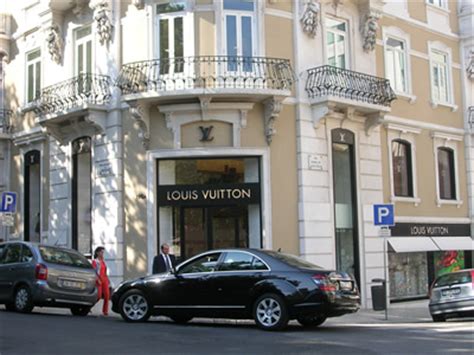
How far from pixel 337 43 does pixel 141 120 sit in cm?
662

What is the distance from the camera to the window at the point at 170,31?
2006 cm

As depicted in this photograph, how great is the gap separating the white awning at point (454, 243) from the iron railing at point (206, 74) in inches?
332

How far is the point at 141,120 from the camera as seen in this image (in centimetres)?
1967

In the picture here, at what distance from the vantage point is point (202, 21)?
20.0 metres

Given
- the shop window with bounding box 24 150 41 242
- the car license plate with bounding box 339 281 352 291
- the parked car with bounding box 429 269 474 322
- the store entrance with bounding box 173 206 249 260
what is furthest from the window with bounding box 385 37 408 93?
the shop window with bounding box 24 150 41 242

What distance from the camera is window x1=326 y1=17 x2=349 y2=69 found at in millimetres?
21625

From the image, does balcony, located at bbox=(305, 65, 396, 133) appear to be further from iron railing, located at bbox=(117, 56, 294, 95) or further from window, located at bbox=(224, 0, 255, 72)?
window, located at bbox=(224, 0, 255, 72)

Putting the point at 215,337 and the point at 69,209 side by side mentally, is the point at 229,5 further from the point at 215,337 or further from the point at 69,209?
the point at 215,337

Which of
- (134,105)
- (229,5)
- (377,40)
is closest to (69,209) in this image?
(134,105)

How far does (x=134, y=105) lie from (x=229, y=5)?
3.91 meters

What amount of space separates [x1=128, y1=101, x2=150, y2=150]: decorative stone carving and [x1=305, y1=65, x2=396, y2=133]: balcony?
4721mm

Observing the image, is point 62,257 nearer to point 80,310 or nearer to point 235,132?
point 80,310

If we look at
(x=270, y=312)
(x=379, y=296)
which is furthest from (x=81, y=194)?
(x=270, y=312)

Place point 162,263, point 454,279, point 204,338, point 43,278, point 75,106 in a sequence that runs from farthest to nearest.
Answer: point 75,106 → point 162,263 → point 454,279 → point 43,278 → point 204,338
